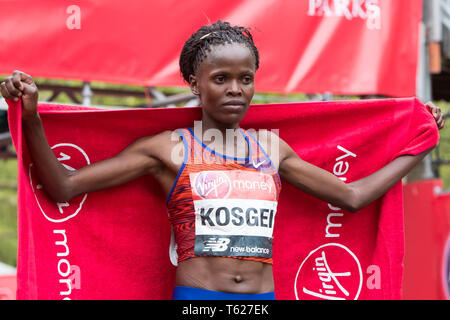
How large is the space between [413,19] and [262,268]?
200 centimetres

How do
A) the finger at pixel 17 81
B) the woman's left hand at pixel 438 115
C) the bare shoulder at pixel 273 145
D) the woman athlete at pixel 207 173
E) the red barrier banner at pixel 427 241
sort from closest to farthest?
the finger at pixel 17 81
the woman athlete at pixel 207 173
the bare shoulder at pixel 273 145
the woman's left hand at pixel 438 115
the red barrier banner at pixel 427 241

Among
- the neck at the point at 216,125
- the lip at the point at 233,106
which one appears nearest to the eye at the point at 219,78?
the lip at the point at 233,106

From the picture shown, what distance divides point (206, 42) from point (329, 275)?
140 cm

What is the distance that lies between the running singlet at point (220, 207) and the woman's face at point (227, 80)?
0.68ft

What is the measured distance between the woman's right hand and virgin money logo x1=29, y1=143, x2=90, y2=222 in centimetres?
42

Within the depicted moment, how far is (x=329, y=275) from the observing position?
3203mm

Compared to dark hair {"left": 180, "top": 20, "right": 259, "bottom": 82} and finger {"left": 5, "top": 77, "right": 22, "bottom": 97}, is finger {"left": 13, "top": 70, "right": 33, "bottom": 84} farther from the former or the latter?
dark hair {"left": 180, "top": 20, "right": 259, "bottom": 82}

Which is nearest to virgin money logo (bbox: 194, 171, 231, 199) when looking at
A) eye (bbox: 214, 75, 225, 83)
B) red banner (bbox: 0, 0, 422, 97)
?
eye (bbox: 214, 75, 225, 83)

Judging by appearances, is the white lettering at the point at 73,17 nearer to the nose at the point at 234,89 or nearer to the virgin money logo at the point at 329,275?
the nose at the point at 234,89

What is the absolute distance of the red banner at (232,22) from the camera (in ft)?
10.4

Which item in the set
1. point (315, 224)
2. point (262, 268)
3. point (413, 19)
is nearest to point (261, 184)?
point (262, 268)

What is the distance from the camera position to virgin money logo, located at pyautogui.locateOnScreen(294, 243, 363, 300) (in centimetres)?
318

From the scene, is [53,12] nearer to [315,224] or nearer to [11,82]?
[11,82]

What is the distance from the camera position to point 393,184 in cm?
306
